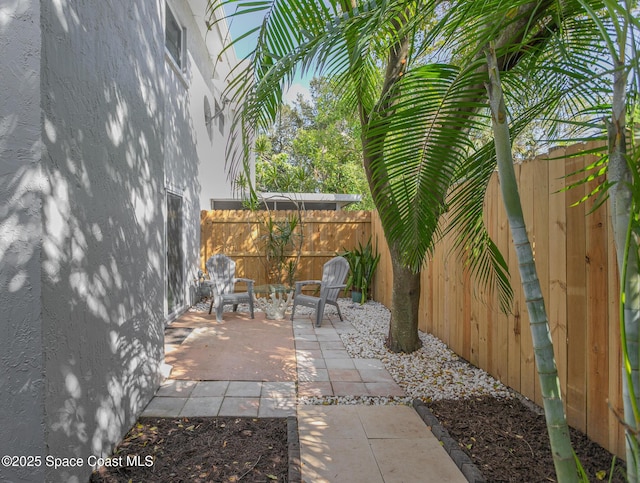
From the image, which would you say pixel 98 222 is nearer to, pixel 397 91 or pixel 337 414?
pixel 397 91

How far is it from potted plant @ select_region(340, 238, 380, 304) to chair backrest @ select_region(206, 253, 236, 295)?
240cm

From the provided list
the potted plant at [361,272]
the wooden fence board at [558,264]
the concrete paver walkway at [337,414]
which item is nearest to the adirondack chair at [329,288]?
the potted plant at [361,272]

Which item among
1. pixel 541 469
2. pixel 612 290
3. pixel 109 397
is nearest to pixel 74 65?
pixel 109 397

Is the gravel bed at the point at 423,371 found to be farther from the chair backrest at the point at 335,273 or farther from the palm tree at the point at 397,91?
the palm tree at the point at 397,91

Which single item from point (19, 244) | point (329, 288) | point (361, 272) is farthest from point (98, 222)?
point (361, 272)

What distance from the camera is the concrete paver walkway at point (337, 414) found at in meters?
2.30

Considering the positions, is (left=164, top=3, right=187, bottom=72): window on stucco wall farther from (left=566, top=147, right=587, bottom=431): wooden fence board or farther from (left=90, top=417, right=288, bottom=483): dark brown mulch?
(left=566, top=147, right=587, bottom=431): wooden fence board

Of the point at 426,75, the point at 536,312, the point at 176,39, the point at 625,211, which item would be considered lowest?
the point at 536,312

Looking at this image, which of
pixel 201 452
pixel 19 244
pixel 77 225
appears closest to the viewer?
pixel 19 244

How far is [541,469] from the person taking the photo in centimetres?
224

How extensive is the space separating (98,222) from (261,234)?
6.33 metres

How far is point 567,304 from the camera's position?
105 inches

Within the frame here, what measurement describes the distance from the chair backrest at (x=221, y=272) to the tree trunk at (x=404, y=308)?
307 centimetres

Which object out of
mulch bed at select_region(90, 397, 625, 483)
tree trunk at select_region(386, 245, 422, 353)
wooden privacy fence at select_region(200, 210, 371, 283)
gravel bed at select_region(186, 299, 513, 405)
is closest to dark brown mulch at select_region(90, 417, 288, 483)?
mulch bed at select_region(90, 397, 625, 483)
